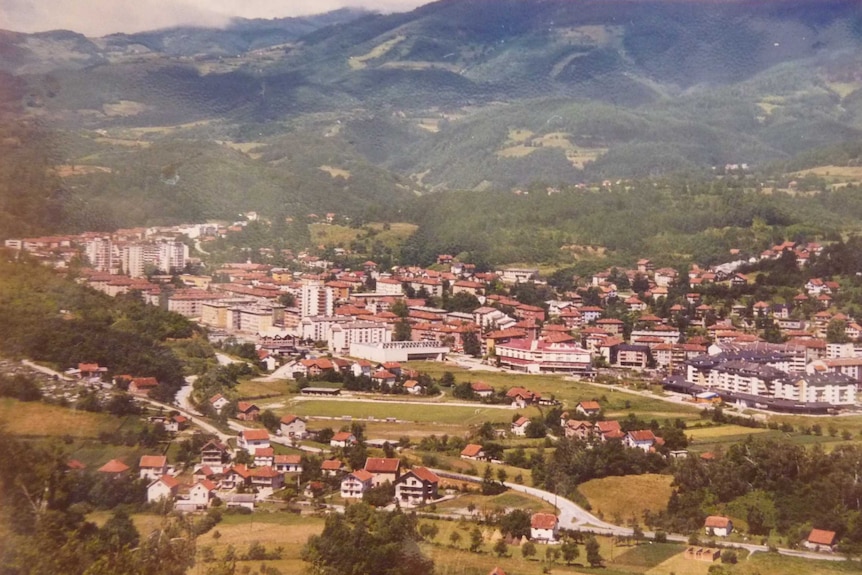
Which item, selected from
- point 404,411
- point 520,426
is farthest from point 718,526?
point 404,411

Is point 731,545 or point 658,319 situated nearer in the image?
point 731,545

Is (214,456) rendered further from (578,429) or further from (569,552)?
(578,429)

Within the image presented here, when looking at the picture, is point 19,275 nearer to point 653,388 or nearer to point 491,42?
point 653,388

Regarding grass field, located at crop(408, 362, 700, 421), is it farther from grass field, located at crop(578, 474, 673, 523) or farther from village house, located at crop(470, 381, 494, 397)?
grass field, located at crop(578, 474, 673, 523)

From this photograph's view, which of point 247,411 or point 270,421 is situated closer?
point 270,421

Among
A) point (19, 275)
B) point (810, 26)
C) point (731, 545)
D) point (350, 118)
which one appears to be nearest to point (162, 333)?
point (19, 275)

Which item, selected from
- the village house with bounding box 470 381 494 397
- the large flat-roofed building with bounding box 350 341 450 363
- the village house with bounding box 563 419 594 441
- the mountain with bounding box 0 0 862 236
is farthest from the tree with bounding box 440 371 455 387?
the mountain with bounding box 0 0 862 236
